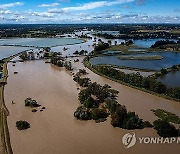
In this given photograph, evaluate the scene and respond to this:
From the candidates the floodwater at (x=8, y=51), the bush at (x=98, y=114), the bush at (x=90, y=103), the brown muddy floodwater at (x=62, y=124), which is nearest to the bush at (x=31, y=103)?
the brown muddy floodwater at (x=62, y=124)

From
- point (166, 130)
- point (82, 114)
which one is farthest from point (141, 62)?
point (166, 130)

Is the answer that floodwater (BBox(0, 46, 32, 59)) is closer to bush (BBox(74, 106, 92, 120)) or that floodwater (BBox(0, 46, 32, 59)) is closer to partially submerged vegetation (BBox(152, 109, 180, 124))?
bush (BBox(74, 106, 92, 120))

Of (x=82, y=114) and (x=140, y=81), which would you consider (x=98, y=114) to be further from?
(x=140, y=81)

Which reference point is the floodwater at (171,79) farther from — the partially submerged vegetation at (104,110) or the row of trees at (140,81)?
the partially submerged vegetation at (104,110)

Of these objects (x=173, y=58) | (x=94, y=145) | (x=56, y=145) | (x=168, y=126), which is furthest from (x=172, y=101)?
(x=173, y=58)

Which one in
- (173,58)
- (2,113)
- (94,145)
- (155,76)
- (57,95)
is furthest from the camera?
(173,58)

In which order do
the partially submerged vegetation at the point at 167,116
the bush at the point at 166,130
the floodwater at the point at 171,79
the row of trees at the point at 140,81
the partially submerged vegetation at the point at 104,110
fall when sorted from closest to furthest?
the bush at the point at 166,130, the partially submerged vegetation at the point at 104,110, the partially submerged vegetation at the point at 167,116, the row of trees at the point at 140,81, the floodwater at the point at 171,79

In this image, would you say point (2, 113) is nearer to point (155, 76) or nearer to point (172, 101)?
point (172, 101)
